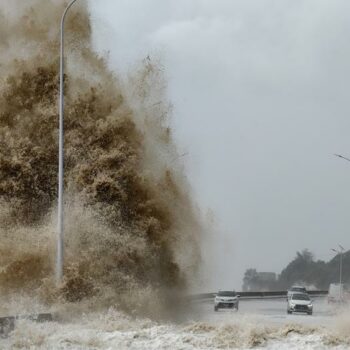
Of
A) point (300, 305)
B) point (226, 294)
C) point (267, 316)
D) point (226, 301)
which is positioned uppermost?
point (226, 294)

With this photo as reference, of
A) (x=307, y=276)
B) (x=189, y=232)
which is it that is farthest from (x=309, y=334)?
(x=307, y=276)

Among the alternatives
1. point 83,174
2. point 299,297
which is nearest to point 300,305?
point 299,297

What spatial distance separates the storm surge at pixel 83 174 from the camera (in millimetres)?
27000

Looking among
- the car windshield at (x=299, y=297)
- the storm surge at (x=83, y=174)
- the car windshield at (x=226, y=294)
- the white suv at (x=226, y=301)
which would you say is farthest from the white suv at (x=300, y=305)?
the storm surge at (x=83, y=174)

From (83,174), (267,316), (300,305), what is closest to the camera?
(83,174)

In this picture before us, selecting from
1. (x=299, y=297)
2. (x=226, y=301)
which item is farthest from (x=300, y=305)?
(x=226, y=301)

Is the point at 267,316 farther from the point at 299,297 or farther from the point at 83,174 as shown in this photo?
the point at 83,174

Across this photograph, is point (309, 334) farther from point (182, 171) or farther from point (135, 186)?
point (182, 171)

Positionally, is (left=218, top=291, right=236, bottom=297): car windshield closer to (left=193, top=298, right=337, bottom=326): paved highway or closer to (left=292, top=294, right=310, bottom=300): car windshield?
(left=193, top=298, right=337, bottom=326): paved highway

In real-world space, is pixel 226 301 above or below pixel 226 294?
below

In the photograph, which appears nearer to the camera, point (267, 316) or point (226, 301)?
point (267, 316)

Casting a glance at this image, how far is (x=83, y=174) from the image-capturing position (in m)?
28.8

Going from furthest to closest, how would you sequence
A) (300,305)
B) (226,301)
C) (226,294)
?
(226,294), (226,301), (300,305)

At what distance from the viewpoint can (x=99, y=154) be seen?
2917cm
